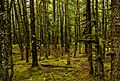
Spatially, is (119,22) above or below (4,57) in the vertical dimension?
above

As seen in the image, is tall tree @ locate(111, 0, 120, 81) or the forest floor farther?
the forest floor

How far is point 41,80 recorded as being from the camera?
44.4ft

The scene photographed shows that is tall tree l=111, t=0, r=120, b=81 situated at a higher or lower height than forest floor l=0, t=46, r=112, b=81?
higher

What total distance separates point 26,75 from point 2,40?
7.47 meters

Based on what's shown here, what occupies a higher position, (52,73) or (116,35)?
(116,35)

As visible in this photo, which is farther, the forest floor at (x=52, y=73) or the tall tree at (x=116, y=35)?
the forest floor at (x=52, y=73)

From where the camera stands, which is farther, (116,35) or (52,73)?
(52,73)

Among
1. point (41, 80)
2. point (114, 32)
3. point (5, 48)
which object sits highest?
point (114, 32)

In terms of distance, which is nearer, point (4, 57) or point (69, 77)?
point (4, 57)

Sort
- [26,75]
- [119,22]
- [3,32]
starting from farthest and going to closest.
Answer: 1. [26,75]
2. [3,32]
3. [119,22]

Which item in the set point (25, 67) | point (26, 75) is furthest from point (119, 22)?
point (25, 67)

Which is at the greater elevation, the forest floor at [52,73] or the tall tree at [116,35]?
the tall tree at [116,35]

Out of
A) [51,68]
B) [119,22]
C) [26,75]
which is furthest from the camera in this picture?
[51,68]

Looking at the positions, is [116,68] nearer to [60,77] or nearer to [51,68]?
[60,77]
